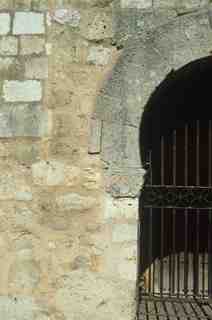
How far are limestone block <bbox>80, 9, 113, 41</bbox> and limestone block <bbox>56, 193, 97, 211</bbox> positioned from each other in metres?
1.29

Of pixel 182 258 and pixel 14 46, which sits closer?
pixel 14 46

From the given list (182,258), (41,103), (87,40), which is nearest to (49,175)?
(41,103)

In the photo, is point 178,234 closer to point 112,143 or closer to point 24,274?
point 112,143

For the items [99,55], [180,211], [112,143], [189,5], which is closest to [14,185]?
[112,143]

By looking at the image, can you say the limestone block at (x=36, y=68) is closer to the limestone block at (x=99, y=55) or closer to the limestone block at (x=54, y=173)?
the limestone block at (x=99, y=55)

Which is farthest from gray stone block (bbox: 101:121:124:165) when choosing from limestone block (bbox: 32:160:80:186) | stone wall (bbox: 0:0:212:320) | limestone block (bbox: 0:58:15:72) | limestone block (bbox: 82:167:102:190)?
limestone block (bbox: 0:58:15:72)

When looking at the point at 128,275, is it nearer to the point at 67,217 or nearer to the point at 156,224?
the point at 67,217

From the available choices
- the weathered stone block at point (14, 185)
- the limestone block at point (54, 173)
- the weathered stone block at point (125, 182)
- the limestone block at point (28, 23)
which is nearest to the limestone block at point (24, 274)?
the weathered stone block at point (14, 185)

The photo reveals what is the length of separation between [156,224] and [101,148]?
180 centimetres

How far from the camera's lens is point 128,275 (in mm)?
3314

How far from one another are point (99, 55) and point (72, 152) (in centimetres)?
82

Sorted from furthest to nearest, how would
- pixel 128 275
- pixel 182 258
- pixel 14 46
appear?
pixel 182 258 < pixel 14 46 < pixel 128 275

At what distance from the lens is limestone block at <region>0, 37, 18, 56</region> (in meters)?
3.54

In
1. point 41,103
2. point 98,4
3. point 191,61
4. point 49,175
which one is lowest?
point 49,175
